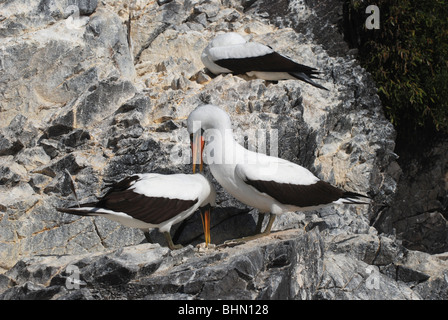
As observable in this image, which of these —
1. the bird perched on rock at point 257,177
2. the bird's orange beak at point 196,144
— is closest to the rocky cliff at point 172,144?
the bird perched on rock at point 257,177

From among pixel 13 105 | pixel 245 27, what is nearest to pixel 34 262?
pixel 13 105

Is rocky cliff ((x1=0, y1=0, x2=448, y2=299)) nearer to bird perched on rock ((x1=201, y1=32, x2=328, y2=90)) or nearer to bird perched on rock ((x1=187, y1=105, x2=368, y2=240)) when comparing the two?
bird perched on rock ((x1=201, y1=32, x2=328, y2=90))

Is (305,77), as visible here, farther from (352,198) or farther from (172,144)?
(352,198)

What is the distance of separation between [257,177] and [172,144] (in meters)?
1.69

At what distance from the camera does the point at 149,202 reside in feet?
22.4

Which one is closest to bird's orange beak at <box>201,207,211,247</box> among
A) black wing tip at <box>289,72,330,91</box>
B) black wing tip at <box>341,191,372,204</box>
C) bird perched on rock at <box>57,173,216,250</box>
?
bird perched on rock at <box>57,173,216,250</box>

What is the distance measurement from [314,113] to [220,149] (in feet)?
8.23

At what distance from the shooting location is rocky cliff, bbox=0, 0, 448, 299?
6.03 m

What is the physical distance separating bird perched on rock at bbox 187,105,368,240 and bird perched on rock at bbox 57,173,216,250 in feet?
1.13

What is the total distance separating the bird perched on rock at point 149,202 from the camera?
22.2 feet

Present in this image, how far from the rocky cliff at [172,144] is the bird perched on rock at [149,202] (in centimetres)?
42

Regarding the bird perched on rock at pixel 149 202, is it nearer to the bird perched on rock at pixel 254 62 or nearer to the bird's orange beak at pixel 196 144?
the bird's orange beak at pixel 196 144

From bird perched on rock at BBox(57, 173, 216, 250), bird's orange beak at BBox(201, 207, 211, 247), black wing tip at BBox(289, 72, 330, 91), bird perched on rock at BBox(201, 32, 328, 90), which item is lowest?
bird's orange beak at BBox(201, 207, 211, 247)

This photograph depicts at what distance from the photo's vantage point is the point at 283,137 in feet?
28.2
